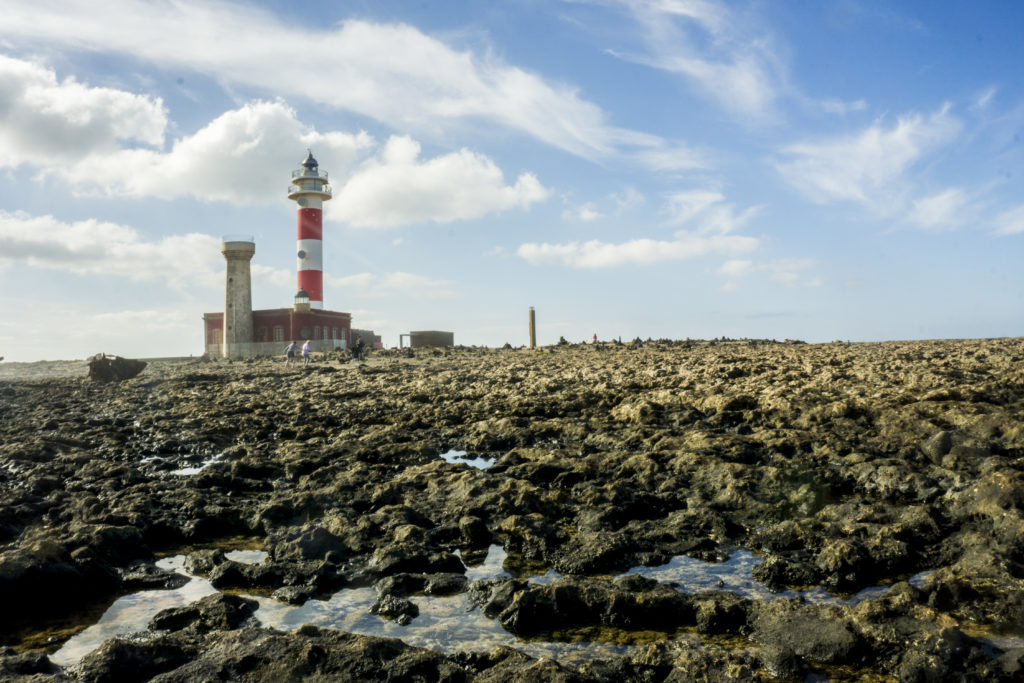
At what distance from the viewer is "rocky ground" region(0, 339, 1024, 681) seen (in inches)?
171

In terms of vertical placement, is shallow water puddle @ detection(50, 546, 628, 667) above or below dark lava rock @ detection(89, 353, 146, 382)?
below

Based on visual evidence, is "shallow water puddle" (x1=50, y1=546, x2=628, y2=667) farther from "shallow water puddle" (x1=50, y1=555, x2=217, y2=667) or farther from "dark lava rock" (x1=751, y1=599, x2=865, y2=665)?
"dark lava rock" (x1=751, y1=599, x2=865, y2=665)

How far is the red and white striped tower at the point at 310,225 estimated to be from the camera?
51375mm

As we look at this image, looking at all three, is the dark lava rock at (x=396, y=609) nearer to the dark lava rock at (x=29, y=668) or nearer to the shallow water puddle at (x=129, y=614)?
the shallow water puddle at (x=129, y=614)

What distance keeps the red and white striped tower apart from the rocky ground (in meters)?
37.2

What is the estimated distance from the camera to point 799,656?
4.33m

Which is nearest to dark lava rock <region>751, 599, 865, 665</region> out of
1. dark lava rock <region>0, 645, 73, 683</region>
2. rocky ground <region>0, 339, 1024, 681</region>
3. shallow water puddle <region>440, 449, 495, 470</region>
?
rocky ground <region>0, 339, 1024, 681</region>

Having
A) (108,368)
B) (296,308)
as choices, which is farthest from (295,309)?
(108,368)

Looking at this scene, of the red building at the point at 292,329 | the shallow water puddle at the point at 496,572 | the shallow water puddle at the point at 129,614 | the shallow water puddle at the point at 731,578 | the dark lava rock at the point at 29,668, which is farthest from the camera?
the red building at the point at 292,329

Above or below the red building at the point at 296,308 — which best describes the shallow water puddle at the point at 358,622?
below

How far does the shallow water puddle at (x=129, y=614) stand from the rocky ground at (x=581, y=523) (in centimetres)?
15

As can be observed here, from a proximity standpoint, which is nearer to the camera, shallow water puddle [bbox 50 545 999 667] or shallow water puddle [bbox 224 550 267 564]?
shallow water puddle [bbox 50 545 999 667]

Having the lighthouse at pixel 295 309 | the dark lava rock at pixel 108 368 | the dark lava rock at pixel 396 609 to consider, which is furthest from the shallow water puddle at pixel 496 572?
the lighthouse at pixel 295 309

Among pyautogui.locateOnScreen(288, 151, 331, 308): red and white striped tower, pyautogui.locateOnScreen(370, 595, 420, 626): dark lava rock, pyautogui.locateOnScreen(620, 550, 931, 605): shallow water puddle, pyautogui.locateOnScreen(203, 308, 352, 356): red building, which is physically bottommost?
pyautogui.locateOnScreen(370, 595, 420, 626): dark lava rock
